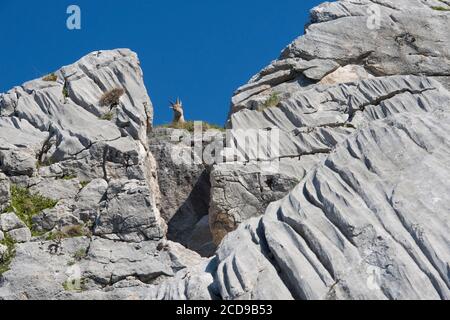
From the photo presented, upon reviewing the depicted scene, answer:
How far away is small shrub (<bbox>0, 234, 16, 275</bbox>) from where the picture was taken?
38.5 metres

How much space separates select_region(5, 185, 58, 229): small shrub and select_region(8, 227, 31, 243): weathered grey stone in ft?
1.38

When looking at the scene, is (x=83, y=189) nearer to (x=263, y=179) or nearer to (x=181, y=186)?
Answer: (x=181, y=186)

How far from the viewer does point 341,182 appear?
1298 inches

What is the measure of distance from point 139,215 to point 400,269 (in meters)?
12.1

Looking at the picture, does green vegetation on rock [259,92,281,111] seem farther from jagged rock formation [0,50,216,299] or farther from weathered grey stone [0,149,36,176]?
weathered grey stone [0,149,36,176]

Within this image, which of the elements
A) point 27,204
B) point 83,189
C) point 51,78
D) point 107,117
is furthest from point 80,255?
point 51,78

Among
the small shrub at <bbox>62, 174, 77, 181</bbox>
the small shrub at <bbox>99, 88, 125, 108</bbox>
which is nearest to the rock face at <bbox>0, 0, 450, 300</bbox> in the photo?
the small shrub at <bbox>62, 174, 77, 181</bbox>

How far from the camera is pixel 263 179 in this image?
1649 inches

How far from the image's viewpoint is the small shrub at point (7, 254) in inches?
1515

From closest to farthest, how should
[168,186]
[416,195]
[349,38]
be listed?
[416,195] < [168,186] < [349,38]

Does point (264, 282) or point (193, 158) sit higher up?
point (193, 158)
